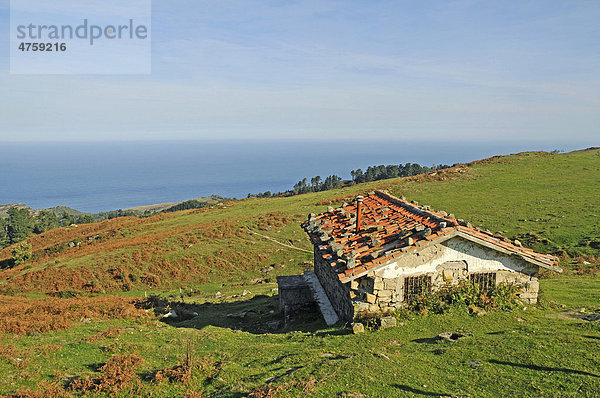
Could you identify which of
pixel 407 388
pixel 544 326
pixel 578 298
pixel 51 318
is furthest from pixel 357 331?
pixel 51 318

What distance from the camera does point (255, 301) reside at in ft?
80.7

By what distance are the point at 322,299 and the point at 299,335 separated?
14.7ft

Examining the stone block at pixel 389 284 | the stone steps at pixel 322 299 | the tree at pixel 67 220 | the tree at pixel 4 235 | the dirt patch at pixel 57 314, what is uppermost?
the stone block at pixel 389 284

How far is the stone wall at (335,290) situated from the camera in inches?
653

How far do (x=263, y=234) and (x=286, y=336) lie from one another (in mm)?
25807

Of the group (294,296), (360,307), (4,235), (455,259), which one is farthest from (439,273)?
(4,235)

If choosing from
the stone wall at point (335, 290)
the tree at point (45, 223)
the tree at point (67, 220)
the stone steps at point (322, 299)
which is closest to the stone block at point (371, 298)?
the stone wall at point (335, 290)

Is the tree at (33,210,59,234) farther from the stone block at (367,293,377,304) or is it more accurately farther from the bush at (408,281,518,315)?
the bush at (408,281,518,315)

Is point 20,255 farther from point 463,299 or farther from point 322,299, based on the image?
point 463,299

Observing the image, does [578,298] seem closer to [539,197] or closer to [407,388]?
[407,388]

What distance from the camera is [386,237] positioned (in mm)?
17906

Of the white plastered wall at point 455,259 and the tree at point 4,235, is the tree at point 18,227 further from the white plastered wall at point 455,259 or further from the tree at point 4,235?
the white plastered wall at point 455,259

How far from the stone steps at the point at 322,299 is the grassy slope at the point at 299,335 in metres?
0.73

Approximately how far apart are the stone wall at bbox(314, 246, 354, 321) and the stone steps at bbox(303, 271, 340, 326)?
0.19 m
